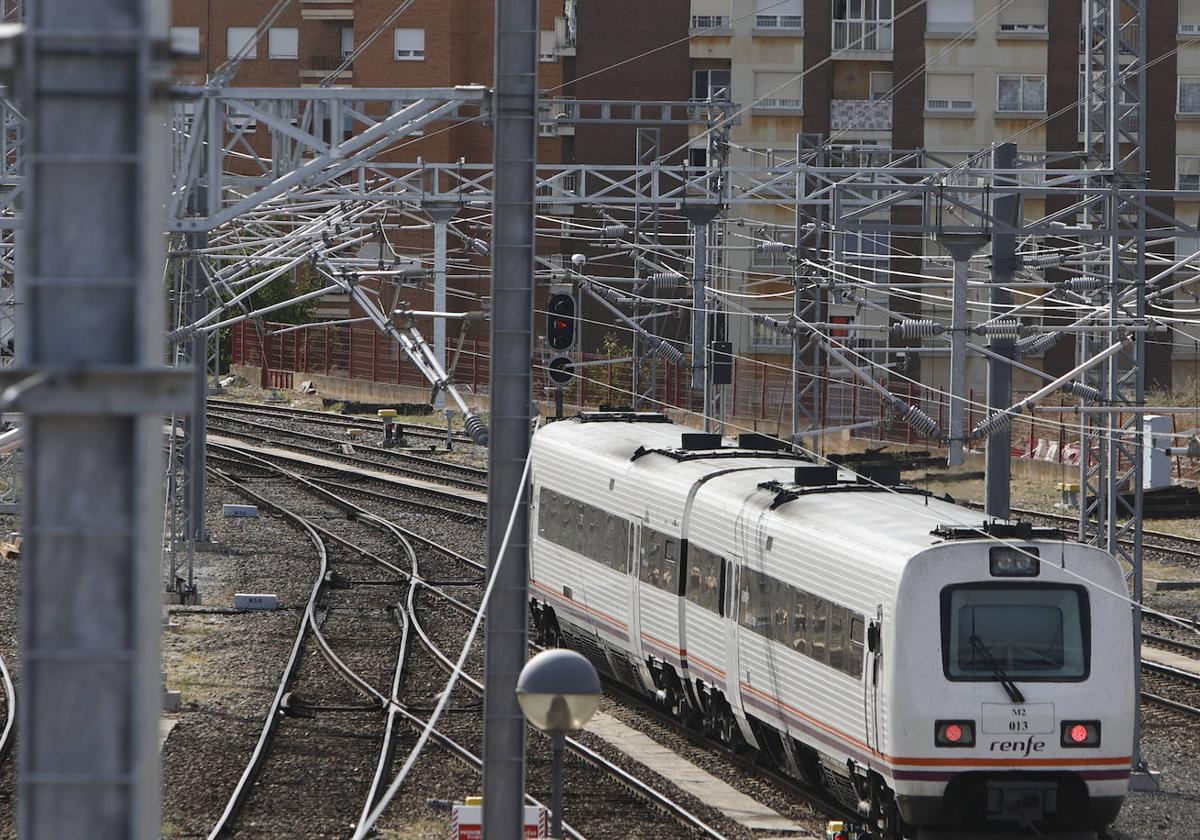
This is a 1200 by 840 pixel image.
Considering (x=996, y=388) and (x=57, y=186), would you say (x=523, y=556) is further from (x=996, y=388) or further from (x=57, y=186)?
(x=996, y=388)

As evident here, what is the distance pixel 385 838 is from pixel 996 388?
26.3ft

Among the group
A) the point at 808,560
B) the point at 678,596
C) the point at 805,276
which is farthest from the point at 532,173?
the point at 805,276

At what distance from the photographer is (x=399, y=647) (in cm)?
2141

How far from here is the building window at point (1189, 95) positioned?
57156mm

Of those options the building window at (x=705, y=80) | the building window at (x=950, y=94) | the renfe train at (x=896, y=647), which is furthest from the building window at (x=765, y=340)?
the renfe train at (x=896, y=647)

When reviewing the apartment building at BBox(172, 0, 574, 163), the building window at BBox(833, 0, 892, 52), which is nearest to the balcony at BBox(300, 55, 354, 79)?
the apartment building at BBox(172, 0, 574, 163)

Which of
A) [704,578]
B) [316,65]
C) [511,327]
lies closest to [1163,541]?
[704,578]

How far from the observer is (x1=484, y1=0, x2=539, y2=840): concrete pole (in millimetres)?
9156

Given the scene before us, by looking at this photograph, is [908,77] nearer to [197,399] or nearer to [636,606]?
[197,399]

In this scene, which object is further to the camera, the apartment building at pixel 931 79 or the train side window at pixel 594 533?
Result: the apartment building at pixel 931 79

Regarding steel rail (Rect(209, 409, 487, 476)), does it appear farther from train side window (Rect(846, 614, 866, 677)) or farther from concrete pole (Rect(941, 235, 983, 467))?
train side window (Rect(846, 614, 866, 677))

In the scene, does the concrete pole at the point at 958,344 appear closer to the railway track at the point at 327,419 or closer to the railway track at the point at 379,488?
the railway track at the point at 379,488

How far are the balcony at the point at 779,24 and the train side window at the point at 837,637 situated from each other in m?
45.2

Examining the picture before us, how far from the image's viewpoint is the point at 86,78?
430 centimetres
